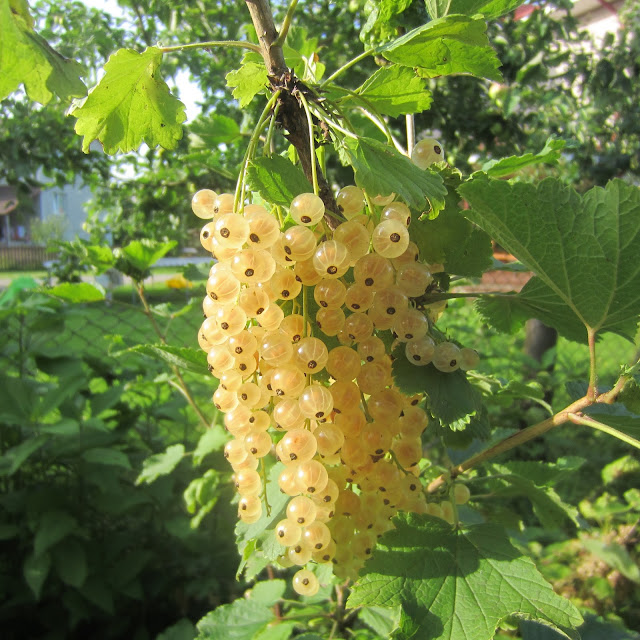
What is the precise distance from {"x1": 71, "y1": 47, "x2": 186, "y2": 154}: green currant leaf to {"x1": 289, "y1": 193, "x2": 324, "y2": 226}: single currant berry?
190 millimetres

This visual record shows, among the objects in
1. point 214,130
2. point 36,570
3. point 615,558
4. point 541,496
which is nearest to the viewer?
point 541,496

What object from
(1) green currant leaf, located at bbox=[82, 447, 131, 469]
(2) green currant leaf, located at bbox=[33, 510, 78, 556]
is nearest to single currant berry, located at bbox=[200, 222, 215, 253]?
(1) green currant leaf, located at bbox=[82, 447, 131, 469]

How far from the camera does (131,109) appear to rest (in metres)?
0.51

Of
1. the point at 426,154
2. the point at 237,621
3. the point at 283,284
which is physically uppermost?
the point at 426,154

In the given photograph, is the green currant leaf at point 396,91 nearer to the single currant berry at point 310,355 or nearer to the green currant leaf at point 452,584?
the single currant berry at point 310,355

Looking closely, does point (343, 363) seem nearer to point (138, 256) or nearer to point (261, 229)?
point (261, 229)

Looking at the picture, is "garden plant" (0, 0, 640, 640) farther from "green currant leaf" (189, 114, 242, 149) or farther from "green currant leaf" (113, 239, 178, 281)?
"green currant leaf" (113, 239, 178, 281)

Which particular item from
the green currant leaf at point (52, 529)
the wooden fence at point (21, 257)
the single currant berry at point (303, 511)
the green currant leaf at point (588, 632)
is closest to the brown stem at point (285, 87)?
the single currant berry at point (303, 511)

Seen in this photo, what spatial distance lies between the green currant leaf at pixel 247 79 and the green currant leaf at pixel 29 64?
0.13 meters

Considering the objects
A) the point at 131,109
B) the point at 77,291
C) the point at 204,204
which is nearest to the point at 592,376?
the point at 204,204

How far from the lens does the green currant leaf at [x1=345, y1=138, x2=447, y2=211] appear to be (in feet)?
1.33

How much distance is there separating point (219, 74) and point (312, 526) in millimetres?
2284

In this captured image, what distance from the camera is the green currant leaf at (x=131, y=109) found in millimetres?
480

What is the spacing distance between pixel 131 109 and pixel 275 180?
7.3 inches
